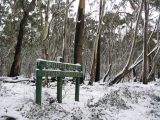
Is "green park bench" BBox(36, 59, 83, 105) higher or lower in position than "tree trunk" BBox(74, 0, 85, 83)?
lower

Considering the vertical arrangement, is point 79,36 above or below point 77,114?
above

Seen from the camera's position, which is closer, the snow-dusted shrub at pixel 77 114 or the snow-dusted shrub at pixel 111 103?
the snow-dusted shrub at pixel 77 114

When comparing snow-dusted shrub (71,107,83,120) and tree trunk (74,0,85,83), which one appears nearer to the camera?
snow-dusted shrub (71,107,83,120)

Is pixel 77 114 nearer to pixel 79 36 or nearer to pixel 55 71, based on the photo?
pixel 55 71

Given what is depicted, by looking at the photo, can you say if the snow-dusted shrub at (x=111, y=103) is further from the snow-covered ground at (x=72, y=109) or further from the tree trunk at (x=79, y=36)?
the tree trunk at (x=79, y=36)

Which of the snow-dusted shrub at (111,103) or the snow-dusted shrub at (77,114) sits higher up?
the snow-dusted shrub at (77,114)

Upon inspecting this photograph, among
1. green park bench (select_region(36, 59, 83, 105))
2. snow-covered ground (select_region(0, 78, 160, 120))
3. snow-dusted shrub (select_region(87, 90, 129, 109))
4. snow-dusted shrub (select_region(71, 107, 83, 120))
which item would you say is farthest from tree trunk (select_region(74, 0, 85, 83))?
snow-dusted shrub (select_region(71, 107, 83, 120))

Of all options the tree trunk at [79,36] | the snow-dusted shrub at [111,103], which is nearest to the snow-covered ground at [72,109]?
the snow-dusted shrub at [111,103]

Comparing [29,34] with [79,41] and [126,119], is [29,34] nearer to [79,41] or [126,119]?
[79,41]

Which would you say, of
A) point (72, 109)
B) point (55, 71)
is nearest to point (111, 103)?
point (72, 109)

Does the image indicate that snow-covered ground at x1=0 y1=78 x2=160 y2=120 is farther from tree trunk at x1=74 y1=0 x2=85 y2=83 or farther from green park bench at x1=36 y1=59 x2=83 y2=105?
tree trunk at x1=74 y1=0 x2=85 y2=83

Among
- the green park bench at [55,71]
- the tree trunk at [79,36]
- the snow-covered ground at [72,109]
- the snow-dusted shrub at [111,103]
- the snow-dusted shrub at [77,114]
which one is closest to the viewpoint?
the snow-covered ground at [72,109]

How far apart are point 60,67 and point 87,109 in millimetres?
1275

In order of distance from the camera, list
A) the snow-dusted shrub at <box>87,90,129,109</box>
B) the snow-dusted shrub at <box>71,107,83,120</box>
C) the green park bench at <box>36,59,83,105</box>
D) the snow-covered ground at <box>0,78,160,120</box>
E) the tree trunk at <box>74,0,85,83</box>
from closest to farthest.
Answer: the snow-covered ground at <box>0,78,160,120</box> < the snow-dusted shrub at <box>71,107,83,120</box> < the green park bench at <box>36,59,83,105</box> < the snow-dusted shrub at <box>87,90,129,109</box> < the tree trunk at <box>74,0,85,83</box>
